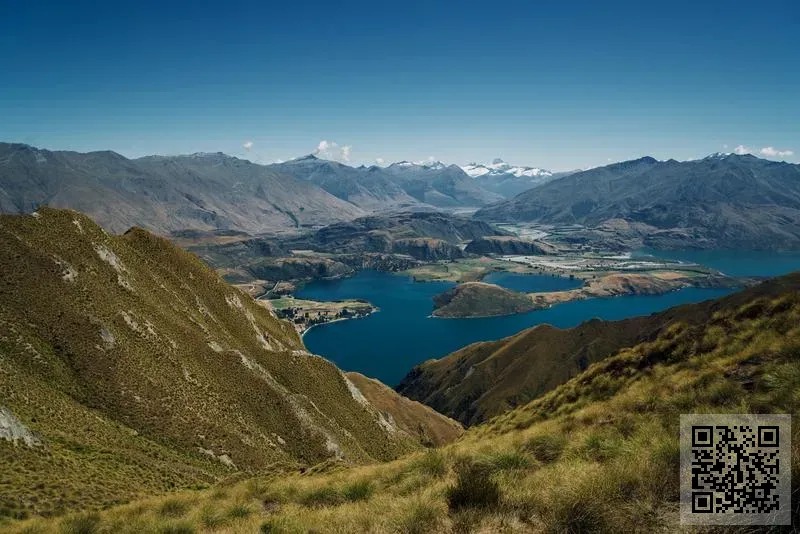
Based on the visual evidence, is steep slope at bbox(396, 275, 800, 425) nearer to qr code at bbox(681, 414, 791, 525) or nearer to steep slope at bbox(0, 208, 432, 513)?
steep slope at bbox(0, 208, 432, 513)

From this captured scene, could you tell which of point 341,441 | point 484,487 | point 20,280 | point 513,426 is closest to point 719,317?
point 513,426

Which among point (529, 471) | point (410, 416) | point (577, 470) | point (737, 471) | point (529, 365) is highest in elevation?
point (737, 471)

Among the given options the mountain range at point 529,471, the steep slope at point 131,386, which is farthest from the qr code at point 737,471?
the steep slope at point 131,386

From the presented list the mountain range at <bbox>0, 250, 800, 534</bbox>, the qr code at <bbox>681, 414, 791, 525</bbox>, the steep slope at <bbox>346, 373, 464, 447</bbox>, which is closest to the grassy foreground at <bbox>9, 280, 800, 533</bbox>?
the mountain range at <bbox>0, 250, 800, 534</bbox>

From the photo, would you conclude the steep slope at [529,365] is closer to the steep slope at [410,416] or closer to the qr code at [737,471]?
the steep slope at [410,416]

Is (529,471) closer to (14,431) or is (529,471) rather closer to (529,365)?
(14,431)

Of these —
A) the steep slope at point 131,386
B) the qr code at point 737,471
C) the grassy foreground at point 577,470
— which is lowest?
the steep slope at point 131,386

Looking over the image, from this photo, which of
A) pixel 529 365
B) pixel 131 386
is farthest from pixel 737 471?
pixel 529 365
